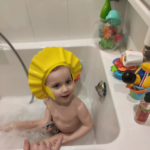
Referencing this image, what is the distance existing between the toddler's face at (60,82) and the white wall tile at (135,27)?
42cm

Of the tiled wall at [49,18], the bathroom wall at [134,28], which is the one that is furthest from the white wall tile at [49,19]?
the bathroom wall at [134,28]

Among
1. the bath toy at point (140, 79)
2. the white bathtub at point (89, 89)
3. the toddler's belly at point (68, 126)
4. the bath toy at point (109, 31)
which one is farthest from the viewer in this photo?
the bath toy at point (109, 31)

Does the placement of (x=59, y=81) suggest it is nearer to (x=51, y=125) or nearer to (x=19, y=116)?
(x=51, y=125)

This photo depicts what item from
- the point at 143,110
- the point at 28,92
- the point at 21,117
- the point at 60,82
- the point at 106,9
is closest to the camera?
the point at 143,110

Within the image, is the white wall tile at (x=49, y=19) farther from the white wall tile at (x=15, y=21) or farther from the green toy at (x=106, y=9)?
the green toy at (x=106, y=9)

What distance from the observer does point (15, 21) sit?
3.17 feet

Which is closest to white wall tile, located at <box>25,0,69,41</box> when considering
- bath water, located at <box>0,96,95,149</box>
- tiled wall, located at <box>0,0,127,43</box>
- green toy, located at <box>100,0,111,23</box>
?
tiled wall, located at <box>0,0,127,43</box>

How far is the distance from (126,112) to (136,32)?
46 cm

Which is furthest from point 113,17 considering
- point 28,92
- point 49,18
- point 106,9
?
point 28,92

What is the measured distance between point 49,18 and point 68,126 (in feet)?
2.27

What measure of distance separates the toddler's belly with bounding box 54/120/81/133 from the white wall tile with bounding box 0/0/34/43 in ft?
2.09

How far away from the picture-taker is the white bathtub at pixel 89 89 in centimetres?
63

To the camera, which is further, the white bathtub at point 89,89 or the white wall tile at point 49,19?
the white wall tile at point 49,19

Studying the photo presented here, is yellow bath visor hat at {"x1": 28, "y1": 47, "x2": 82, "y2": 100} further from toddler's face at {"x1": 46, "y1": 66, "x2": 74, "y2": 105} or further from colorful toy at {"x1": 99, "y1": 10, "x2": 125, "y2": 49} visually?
colorful toy at {"x1": 99, "y1": 10, "x2": 125, "y2": 49}
